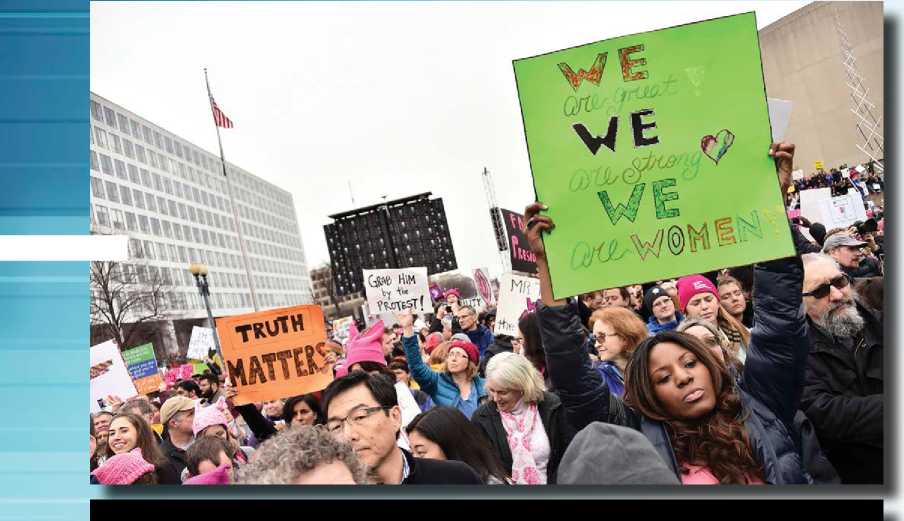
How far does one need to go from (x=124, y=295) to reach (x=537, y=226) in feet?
7.27

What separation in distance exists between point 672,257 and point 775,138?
57 centimetres

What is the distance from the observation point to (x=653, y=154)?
3.48m

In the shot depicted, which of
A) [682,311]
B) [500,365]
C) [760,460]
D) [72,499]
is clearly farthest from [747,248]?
[72,499]

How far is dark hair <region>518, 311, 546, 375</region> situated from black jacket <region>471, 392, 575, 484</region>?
0.24m

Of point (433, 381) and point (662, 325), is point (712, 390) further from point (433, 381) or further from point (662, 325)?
point (433, 381)

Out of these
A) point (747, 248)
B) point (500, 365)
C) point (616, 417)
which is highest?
point (747, 248)

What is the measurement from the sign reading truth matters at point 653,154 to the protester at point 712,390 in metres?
0.12

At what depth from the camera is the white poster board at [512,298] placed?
163 inches

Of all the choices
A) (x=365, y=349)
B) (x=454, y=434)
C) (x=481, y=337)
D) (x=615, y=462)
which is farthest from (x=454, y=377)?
(x=615, y=462)

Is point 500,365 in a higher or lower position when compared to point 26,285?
lower

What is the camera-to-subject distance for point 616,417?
337cm

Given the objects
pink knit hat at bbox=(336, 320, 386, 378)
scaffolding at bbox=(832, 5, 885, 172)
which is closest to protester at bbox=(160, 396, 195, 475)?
pink knit hat at bbox=(336, 320, 386, 378)

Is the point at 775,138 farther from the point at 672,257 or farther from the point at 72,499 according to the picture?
the point at 72,499

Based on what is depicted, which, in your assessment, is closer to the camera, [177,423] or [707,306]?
[707,306]
